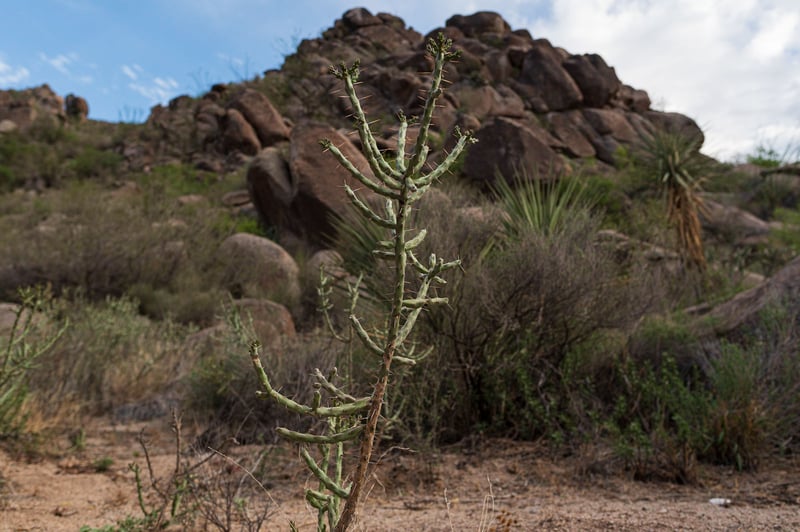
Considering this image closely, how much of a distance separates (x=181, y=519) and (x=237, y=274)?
34.7 ft

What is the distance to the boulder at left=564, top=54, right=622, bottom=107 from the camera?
32.5 metres

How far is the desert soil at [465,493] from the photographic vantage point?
329 centimetres

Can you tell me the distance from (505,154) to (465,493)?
15.2 metres

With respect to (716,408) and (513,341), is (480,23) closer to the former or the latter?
(513,341)

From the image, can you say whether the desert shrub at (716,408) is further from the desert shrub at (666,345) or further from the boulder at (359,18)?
the boulder at (359,18)

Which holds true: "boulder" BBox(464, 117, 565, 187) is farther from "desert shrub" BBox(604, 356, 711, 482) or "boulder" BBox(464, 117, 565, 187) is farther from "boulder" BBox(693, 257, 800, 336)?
"desert shrub" BBox(604, 356, 711, 482)

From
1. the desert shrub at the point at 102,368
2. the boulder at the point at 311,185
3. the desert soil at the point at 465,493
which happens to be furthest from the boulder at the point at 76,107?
the desert soil at the point at 465,493

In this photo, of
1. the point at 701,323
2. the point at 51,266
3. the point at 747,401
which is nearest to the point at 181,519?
the point at 747,401

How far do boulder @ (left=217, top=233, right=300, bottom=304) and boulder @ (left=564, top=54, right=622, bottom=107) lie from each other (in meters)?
22.9

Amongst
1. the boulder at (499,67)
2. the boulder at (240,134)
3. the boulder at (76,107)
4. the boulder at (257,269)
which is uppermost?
the boulder at (499,67)

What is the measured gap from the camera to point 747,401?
15.0ft

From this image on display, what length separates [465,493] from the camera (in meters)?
4.14

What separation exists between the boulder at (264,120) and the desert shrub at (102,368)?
67.4 feet

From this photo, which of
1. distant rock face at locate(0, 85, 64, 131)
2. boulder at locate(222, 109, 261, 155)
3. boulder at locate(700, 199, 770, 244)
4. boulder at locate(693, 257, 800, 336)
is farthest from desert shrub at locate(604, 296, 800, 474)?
distant rock face at locate(0, 85, 64, 131)
